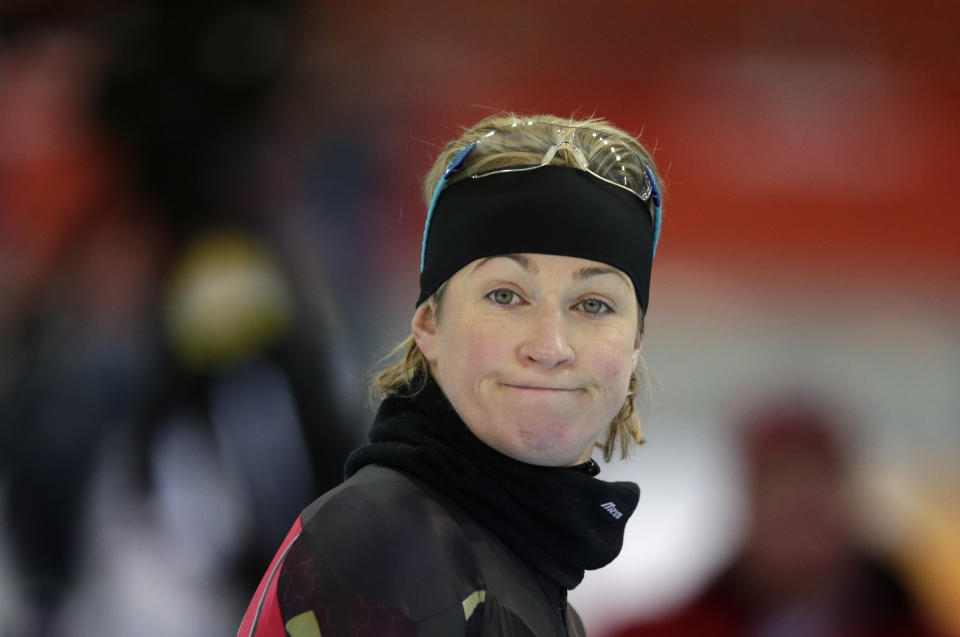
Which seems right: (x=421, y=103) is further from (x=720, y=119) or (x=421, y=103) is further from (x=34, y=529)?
(x=34, y=529)

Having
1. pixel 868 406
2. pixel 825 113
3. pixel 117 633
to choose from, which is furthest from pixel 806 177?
pixel 117 633

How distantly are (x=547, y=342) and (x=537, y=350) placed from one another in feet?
0.04

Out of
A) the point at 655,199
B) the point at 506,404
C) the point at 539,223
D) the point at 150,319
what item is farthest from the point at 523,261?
the point at 150,319

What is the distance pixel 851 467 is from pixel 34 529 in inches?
88.6

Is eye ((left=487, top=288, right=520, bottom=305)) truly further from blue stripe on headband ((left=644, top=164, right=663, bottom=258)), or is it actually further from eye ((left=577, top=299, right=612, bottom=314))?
blue stripe on headband ((left=644, top=164, right=663, bottom=258))

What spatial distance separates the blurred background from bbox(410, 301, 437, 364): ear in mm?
1773

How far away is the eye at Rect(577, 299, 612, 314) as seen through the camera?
1.15 m

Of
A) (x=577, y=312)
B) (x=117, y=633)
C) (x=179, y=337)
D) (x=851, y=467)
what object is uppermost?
(x=577, y=312)

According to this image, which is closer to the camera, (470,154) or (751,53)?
(470,154)

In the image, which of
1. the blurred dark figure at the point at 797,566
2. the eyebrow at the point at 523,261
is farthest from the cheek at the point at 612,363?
the blurred dark figure at the point at 797,566

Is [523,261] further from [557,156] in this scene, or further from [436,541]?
[436,541]

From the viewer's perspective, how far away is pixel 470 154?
1.22 metres

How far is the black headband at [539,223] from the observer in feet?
3.70

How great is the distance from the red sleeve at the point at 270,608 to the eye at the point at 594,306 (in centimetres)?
36
